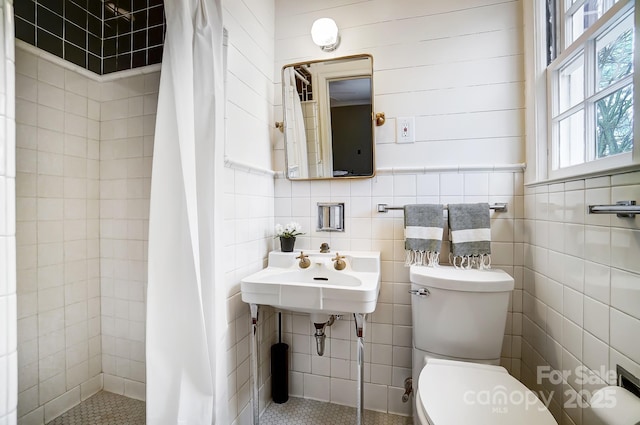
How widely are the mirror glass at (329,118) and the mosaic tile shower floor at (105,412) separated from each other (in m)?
1.53

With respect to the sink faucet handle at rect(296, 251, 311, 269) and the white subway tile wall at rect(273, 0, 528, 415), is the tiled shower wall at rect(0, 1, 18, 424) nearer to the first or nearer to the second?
the sink faucet handle at rect(296, 251, 311, 269)

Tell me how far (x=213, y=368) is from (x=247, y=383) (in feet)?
1.24

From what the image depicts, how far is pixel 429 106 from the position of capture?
60.2 inches

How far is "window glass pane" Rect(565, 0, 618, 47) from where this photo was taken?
40.2 inches

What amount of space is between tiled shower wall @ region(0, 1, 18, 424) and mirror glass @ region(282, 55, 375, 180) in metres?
1.15

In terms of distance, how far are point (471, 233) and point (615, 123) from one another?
25.8 inches

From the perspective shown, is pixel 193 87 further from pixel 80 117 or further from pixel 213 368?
pixel 213 368

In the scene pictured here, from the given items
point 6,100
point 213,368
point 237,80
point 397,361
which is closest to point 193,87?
point 237,80

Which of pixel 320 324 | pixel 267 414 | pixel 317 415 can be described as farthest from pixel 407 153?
pixel 267 414

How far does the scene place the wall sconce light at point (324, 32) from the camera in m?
1.54

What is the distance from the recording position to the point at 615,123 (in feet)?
3.15

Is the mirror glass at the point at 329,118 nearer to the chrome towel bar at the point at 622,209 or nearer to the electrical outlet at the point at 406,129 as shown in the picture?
the electrical outlet at the point at 406,129

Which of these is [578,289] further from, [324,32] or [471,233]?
[324,32]

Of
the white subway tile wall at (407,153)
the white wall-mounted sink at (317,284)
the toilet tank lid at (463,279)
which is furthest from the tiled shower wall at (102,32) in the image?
the toilet tank lid at (463,279)
